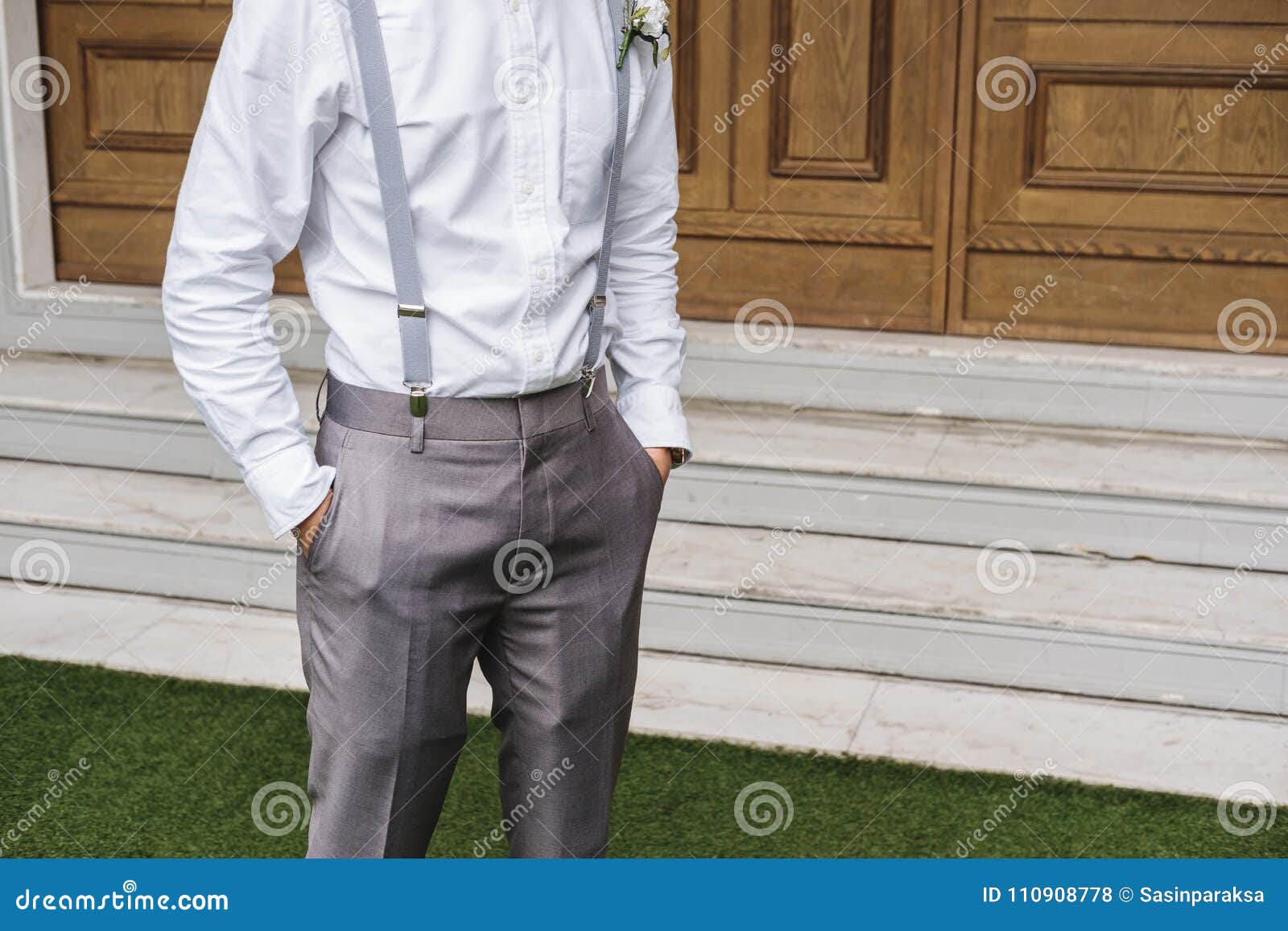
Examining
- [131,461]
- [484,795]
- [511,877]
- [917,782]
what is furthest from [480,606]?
[131,461]

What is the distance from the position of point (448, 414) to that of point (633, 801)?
5.17ft

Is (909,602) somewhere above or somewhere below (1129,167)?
Answer: below
